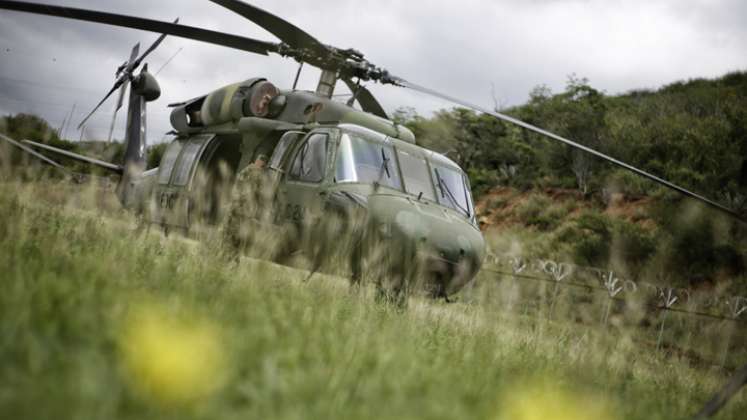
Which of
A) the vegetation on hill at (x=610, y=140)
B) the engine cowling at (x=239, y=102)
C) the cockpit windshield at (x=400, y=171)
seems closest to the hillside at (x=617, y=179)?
the vegetation on hill at (x=610, y=140)

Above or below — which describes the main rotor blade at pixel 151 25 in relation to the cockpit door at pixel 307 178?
above

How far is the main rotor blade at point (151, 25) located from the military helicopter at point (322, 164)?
0.01 metres

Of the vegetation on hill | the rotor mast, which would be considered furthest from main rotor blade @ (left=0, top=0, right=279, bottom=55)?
the vegetation on hill

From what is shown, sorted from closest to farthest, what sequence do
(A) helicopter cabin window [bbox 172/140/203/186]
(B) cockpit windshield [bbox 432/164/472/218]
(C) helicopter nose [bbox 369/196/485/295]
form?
1. (C) helicopter nose [bbox 369/196/485/295]
2. (B) cockpit windshield [bbox 432/164/472/218]
3. (A) helicopter cabin window [bbox 172/140/203/186]

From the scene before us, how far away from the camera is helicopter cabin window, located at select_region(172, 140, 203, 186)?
9.38 metres

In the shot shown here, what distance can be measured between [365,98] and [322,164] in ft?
7.42

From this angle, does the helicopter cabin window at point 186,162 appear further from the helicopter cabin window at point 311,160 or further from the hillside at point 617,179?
the hillside at point 617,179

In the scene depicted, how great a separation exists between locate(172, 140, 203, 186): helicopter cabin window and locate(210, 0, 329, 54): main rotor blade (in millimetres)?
2515

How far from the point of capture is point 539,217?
26.2 metres

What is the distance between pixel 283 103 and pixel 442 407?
6887 millimetres

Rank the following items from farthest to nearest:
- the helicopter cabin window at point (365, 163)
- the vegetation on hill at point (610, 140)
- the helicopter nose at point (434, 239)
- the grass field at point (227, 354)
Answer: the vegetation on hill at point (610, 140) → the helicopter cabin window at point (365, 163) → the helicopter nose at point (434, 239) → the grass field at point (227, 354)

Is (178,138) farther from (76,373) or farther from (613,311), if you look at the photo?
(613,311)

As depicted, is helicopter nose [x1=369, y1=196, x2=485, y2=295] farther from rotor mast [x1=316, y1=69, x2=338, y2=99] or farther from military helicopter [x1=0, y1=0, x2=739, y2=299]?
rotor mast [x1=316, y1=69, x2=338, y2=99]

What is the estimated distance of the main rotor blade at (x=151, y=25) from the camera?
5671 mm
